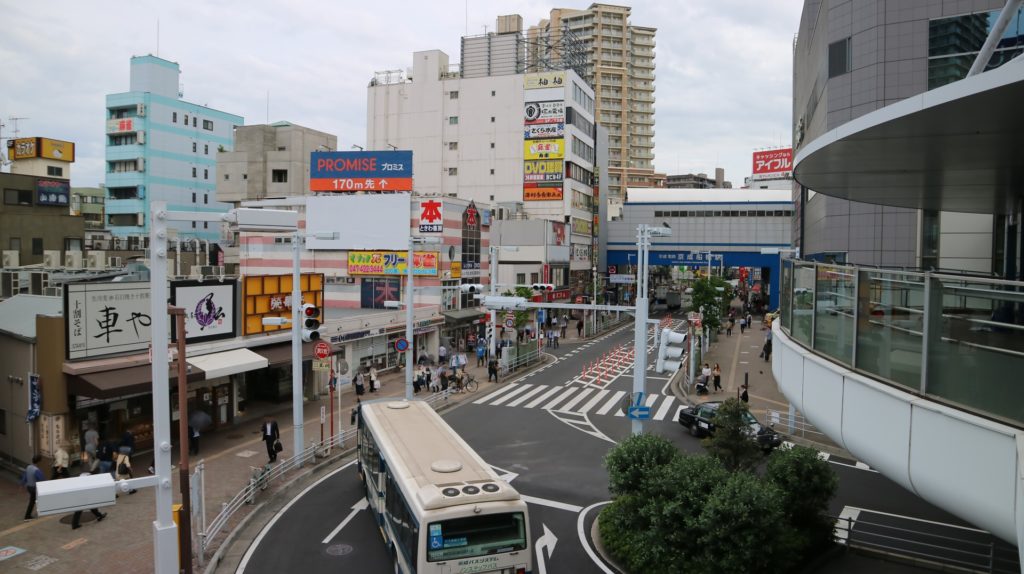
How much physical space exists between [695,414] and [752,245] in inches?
2330

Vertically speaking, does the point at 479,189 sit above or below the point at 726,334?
above

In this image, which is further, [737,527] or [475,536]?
[737,527]

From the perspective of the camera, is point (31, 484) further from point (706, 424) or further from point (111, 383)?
point (706, 424)

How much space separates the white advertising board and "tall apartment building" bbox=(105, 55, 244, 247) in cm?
2760

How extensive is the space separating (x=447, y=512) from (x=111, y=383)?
13.6 m

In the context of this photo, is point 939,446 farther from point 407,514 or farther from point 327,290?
point 327,290

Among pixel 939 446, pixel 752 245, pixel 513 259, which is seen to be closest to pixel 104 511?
pixel 939 446

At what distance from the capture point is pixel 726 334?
58656mm

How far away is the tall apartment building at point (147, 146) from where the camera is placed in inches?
2749

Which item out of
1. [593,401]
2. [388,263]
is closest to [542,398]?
[593,401]

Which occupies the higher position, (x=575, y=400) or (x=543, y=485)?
(x=543, y=485)

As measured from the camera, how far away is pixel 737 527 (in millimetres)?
12258

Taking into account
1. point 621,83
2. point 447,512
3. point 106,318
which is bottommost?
point 447,512

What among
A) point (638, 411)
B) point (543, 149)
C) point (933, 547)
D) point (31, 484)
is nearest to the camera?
point (933, 547)
